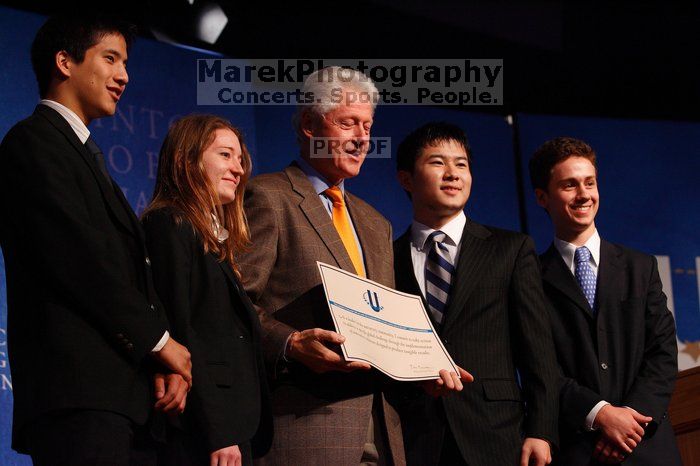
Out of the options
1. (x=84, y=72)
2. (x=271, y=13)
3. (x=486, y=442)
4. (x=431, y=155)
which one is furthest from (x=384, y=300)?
(x=271, y=13)

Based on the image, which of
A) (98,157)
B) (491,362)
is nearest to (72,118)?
(98,157)

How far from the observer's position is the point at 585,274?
10.6ft

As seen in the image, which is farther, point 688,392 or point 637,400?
point 688,392

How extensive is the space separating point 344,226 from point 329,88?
48cm

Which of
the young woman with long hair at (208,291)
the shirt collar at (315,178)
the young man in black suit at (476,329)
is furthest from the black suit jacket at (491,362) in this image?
the young woman with long hair at (208,291)

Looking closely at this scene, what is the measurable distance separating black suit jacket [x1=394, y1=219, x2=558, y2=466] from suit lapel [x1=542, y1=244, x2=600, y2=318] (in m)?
0.18

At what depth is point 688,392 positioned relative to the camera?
3.29 meters

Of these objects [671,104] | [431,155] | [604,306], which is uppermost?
[671,104]

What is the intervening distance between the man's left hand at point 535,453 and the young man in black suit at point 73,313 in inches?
42.5

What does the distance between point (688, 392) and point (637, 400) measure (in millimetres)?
416

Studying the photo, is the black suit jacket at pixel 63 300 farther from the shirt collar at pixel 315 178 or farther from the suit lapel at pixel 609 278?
the suit lapel at pixel 609 278

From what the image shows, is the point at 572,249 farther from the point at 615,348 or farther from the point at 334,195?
the point at 334,195

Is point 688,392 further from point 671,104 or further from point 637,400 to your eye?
point 671,104

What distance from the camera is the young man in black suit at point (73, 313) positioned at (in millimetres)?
1930
